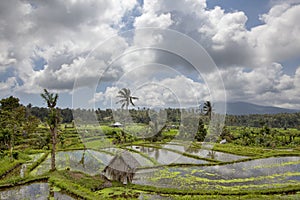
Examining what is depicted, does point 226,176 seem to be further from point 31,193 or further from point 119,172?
point 31,193

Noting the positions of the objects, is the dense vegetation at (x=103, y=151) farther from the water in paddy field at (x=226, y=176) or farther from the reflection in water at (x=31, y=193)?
the reflection in water at (x=31, y=193)

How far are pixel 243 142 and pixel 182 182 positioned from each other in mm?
24770

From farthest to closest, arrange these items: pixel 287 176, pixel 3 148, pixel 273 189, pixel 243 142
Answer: pixel 243 142 < pixel 3 148 < pixel 287 176 < pixel 273 189

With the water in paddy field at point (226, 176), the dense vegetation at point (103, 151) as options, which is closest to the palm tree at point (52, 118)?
the dense vegetation at point (103, 151)

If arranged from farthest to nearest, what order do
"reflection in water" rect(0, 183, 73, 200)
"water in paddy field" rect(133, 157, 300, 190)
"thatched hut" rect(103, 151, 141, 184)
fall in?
"thatched hut" rect(103, 151, 141, 184)
"water in paddy field" rect(133, 157, 300, 190)
"reflection in water" rect(0, 183, 73, 200)

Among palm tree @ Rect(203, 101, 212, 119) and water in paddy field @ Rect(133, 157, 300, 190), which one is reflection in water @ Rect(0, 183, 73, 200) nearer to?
water in paddy field @ Rect(133, 157, 300, 190)

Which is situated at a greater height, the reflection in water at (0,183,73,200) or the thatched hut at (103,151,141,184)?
the thatched hut at (103,151,141,184)

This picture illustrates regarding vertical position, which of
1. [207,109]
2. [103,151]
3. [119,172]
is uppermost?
[207,109]

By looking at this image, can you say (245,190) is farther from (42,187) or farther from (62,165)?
(62,165)

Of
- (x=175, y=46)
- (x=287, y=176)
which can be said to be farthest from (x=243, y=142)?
(x=175, y=46)

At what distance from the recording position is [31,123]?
4009 cm

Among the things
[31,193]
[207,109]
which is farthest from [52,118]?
[207,109]

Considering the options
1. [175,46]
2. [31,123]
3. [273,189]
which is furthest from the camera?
[31,123]

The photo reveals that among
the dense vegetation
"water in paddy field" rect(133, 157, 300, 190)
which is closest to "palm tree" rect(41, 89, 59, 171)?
the dense vegetation
